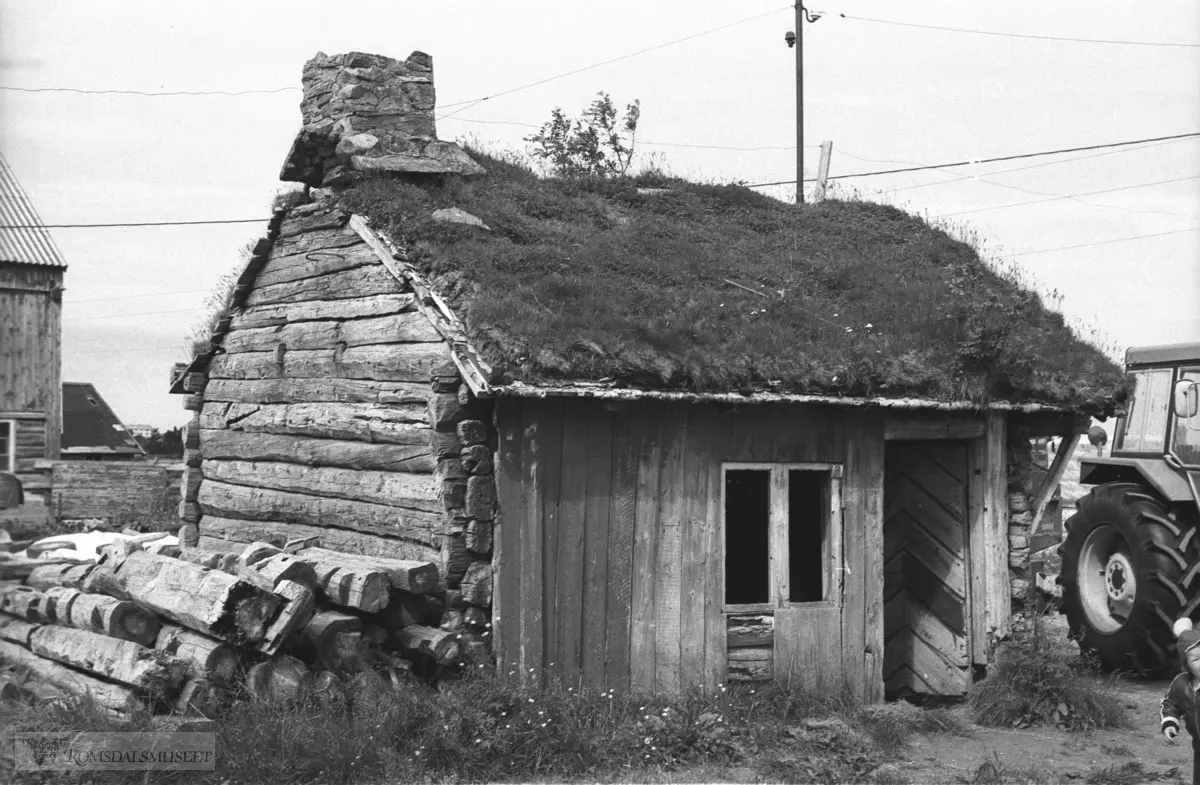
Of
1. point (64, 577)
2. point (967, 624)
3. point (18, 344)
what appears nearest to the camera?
point (64, 577)

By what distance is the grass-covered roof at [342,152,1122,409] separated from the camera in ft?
29.3

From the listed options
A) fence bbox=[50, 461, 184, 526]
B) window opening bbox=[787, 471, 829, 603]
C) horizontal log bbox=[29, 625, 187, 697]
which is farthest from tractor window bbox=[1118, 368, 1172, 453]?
fence bbox=[50, 461, 184, 526]

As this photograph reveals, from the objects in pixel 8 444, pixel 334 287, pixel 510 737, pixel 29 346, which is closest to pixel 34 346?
pixel 29 346

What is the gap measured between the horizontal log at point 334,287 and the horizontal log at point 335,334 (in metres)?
0.24

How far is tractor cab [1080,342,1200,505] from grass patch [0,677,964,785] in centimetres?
435

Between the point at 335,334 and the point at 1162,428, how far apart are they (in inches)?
314

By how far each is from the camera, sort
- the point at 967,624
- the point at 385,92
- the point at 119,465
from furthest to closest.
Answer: the point at 119,465 → the point at 385,92 → the point at 967,624

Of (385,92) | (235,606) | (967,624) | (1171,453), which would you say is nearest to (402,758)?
(235,606)

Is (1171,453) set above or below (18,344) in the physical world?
below

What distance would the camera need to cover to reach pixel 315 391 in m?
10.7

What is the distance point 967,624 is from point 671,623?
3.08m

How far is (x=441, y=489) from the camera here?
872cm

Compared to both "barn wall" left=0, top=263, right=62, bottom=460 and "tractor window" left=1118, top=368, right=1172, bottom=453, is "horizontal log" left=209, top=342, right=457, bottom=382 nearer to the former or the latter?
"tractor window" left=1118, top=368, right=1172, bottom=453

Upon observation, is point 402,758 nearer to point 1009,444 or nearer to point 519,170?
point 1009,444
